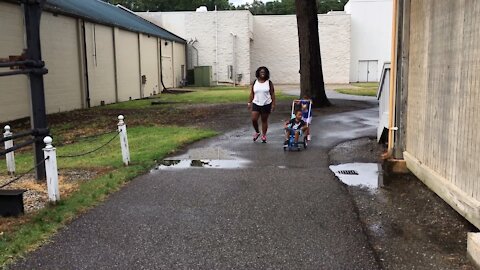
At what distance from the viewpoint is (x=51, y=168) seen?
6219 mm

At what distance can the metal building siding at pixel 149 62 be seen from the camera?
32.0 meters

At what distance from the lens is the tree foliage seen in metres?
72.1

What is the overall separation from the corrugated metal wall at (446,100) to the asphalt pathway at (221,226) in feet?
3.88

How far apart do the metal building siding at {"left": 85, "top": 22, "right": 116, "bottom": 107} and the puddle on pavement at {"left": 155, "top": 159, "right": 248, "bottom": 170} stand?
50.2 feet

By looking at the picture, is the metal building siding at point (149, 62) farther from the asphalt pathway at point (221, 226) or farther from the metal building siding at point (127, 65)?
the asphalt pathway at point (221, 226)

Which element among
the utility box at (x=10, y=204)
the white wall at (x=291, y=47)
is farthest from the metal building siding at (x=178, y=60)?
the utility box at (x=10, y=204)

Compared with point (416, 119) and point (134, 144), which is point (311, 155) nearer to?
point (416, 119)

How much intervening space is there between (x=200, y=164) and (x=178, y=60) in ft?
111

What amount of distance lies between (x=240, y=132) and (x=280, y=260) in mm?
9063

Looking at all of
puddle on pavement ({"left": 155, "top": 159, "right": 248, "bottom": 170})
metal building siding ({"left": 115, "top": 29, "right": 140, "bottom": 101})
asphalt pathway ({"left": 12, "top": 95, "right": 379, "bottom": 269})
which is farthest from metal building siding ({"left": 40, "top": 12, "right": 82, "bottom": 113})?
asphalt pathway ({"left": 12, "top": 95, "right": 379, "bottom": 269})

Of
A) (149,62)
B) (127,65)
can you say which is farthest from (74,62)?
(149,62)

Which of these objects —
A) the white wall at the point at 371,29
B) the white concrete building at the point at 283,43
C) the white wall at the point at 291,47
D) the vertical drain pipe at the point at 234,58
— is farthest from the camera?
the white wall at the point at 371,29

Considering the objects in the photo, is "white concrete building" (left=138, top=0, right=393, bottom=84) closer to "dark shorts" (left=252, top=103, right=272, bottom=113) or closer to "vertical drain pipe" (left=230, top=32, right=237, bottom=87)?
"vertical drain pipe" (left=230, top=32, right=237, bottom=87)

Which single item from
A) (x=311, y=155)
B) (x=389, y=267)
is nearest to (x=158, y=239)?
(x=389, y=267)
